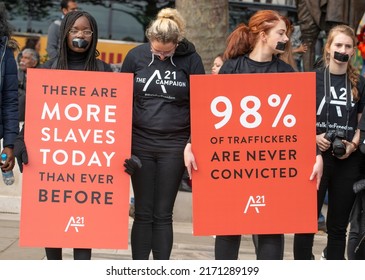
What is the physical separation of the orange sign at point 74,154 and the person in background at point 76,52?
10 centimetres

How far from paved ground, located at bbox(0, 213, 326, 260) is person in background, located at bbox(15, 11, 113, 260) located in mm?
1452

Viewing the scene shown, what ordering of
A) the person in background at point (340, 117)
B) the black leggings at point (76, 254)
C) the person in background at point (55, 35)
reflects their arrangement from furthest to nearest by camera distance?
the person in background at point (55, 35) → the person in background at point (340, 117) → the black leggings at point (76, 254)

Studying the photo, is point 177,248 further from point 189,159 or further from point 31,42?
point 31,42

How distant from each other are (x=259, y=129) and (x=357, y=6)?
478cm

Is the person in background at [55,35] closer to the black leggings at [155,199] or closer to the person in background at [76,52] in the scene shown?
the person in background at [76,52]

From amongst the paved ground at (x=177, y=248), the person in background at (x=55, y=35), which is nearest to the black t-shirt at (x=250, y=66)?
the paved ground at (x=177, y=248)

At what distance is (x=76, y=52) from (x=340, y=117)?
6.44ft

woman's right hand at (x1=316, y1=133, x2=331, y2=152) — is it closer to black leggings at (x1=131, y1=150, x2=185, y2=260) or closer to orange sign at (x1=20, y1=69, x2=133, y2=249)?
black leggings at (x1=131, y1=150, x2=185, y2=260)

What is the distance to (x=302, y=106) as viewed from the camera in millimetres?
6816

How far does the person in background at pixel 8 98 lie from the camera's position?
271 inches

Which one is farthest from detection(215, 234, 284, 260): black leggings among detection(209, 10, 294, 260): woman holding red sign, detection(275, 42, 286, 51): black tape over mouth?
detection(275, 42, 286, 51): black tape over mouth

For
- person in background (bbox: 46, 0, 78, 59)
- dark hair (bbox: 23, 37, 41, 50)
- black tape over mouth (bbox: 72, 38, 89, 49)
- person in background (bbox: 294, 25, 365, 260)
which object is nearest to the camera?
black tape over mouth (bbox: 72, 38, 89, 49)

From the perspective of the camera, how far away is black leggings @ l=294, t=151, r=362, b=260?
24.1 feet
